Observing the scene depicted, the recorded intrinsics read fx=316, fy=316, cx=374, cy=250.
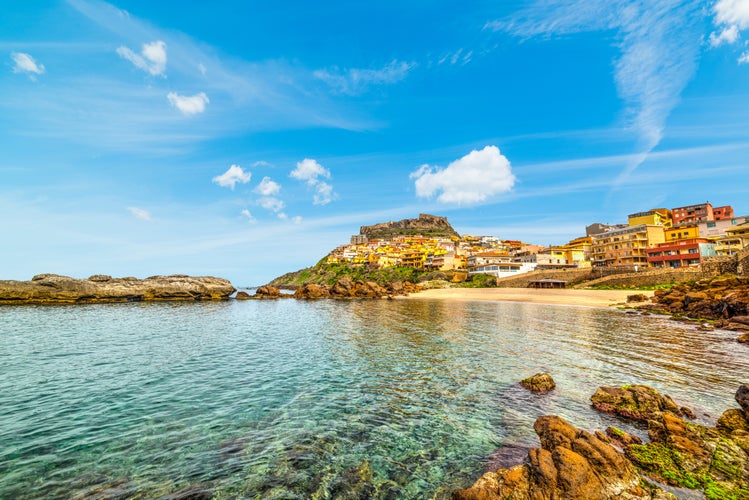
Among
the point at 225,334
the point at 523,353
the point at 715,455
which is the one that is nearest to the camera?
the point at 715,455

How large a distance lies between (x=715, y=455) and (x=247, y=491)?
1193cm

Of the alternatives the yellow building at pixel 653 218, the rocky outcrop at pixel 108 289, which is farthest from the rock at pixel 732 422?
the yellow building at pixel 653 218

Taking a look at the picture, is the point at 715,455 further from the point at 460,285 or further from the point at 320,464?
the point at 460,285

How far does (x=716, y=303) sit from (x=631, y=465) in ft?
144

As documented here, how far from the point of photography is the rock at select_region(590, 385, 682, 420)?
11398 millimetres

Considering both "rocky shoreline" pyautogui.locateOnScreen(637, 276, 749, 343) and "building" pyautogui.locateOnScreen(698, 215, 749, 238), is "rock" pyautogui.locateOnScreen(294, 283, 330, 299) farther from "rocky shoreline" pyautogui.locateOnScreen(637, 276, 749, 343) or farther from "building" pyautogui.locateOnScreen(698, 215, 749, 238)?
"building" pyautogui.locateOnScreen(698, 215, 749, 238)

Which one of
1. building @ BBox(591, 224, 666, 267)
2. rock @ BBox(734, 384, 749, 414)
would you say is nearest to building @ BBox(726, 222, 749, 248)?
building @ BBox(591, 224, 666, 267)

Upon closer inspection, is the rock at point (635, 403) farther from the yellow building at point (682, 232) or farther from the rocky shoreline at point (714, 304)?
the yellow building at point (682, 232)

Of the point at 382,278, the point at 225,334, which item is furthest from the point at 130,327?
the point at 382,278

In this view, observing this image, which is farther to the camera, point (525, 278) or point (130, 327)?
point (525, 278)

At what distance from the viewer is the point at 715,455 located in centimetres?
822

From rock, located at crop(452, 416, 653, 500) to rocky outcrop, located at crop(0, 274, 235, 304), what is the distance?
90586mm

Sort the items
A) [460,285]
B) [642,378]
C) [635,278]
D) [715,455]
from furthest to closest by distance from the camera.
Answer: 1. [460,285]
2. [635,278]
3. [642,378]
4. [715,455]

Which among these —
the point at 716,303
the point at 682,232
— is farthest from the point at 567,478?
the point at 682,232
